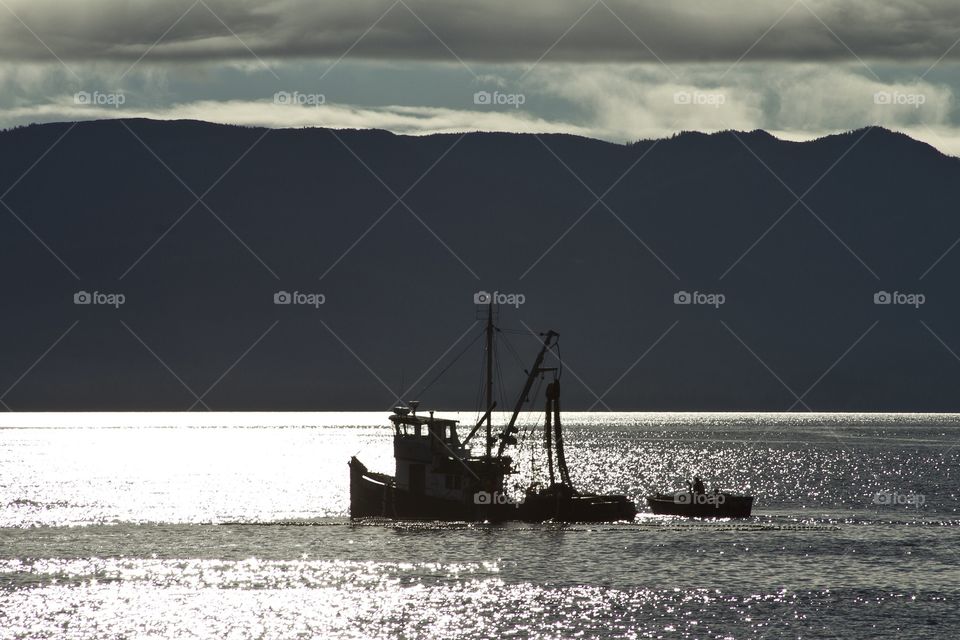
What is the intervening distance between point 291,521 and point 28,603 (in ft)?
151

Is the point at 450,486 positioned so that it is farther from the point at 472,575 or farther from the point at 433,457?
the point at 472,575

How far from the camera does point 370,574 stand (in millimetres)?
80500

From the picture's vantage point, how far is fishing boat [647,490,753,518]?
374 feet

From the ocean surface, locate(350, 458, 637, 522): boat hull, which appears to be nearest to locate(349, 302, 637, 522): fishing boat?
locate(350, 458, 637, 522): boat hull

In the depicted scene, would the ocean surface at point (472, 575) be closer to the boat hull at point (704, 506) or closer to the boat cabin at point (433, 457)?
the boat hull at point (704, 506)

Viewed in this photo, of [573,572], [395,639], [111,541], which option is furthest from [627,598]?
[111,541]

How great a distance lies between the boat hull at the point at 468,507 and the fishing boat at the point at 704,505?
7808mm

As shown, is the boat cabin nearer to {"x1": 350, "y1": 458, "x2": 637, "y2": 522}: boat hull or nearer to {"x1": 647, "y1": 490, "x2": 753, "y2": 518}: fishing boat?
{"x1": 350, "y1": 458, "x2": 637, "y2": 522}: boat hull

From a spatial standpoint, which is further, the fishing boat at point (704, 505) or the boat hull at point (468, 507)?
the fishing boat at point (704, 505)

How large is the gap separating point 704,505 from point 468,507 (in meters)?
26.1

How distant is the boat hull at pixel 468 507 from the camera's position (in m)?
100

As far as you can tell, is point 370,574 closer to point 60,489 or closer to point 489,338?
point 489,338

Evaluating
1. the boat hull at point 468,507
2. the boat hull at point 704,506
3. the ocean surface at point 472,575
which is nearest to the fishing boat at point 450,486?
the boat hull at point 468,507

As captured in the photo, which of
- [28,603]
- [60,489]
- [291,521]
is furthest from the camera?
[60,489]
